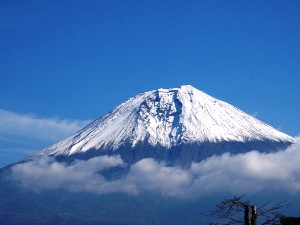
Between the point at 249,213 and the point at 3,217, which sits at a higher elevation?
the point at 3,217

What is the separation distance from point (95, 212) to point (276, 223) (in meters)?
193

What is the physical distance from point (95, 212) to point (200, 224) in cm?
3620

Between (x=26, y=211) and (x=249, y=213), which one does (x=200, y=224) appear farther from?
(x=249, y=213)

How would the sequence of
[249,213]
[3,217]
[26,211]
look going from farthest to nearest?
[26,211], [3,217], [249,213]

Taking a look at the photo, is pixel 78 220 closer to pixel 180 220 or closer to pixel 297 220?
pixel 180 220

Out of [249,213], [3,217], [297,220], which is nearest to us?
[249,213]

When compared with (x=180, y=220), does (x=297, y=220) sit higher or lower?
lower

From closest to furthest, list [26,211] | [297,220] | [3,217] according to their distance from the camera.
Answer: [297,220] < [3,217] < [26,211]

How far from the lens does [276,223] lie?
853 cm

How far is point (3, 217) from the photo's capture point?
591 feet

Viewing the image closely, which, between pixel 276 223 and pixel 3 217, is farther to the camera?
pixel 3 217

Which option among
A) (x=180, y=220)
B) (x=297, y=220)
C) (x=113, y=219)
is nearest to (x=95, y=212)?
(x=113, y=219)

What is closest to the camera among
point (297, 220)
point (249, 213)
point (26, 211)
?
point (249, 213)

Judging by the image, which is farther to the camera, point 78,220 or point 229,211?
point 78,220
